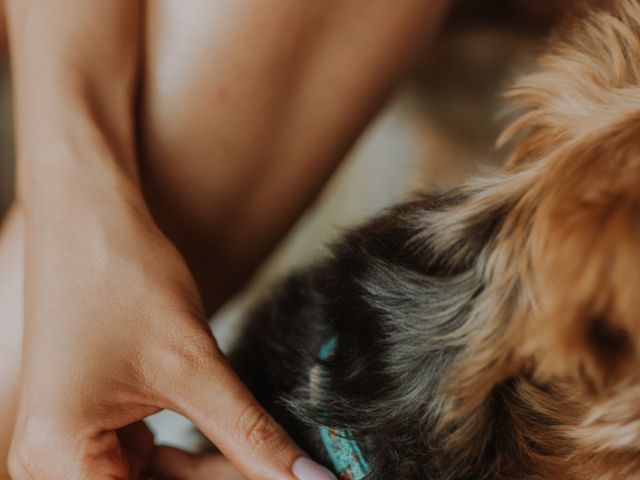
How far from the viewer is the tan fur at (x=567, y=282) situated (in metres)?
0.55

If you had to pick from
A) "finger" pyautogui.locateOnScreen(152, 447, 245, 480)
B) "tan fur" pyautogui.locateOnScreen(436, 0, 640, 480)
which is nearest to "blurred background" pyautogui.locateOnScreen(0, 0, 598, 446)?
"finger" pyautogui.locateOnScreen(152, 447, 245, 480)

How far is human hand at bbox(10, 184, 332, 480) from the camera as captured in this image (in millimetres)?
771

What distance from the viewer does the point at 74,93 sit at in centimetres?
94

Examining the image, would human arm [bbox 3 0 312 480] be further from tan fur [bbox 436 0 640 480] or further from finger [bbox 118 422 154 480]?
tan fur [bbox 436 0 640 480]

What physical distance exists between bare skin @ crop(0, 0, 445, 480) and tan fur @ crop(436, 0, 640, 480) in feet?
0.76

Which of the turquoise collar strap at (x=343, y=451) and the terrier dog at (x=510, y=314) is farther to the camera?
the turquoise collar strap at (x=343, y=451)

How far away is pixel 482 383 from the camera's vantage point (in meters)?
0.67

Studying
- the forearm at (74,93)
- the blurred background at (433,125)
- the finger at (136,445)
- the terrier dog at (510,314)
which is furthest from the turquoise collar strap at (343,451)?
the blurred background at (433,125)

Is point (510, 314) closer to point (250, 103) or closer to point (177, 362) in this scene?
point (177, 362)

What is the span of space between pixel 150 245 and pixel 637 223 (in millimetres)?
498

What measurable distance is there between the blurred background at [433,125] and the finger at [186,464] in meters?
0.39

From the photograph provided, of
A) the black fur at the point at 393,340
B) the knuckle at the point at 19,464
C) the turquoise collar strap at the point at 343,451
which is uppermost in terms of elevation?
the black fur at the point at 393,340

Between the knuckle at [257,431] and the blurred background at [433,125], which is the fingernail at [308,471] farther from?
the blurred background at [433,125]

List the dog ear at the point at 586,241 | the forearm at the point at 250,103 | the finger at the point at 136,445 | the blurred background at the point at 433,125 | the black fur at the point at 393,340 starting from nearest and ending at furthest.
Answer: the dog ear at the point at 586,241
the black fur at the point at 393,340
the finger at the point at 136,445
the forearm at the point at 250,103
the blurred background at the point at 433,125
